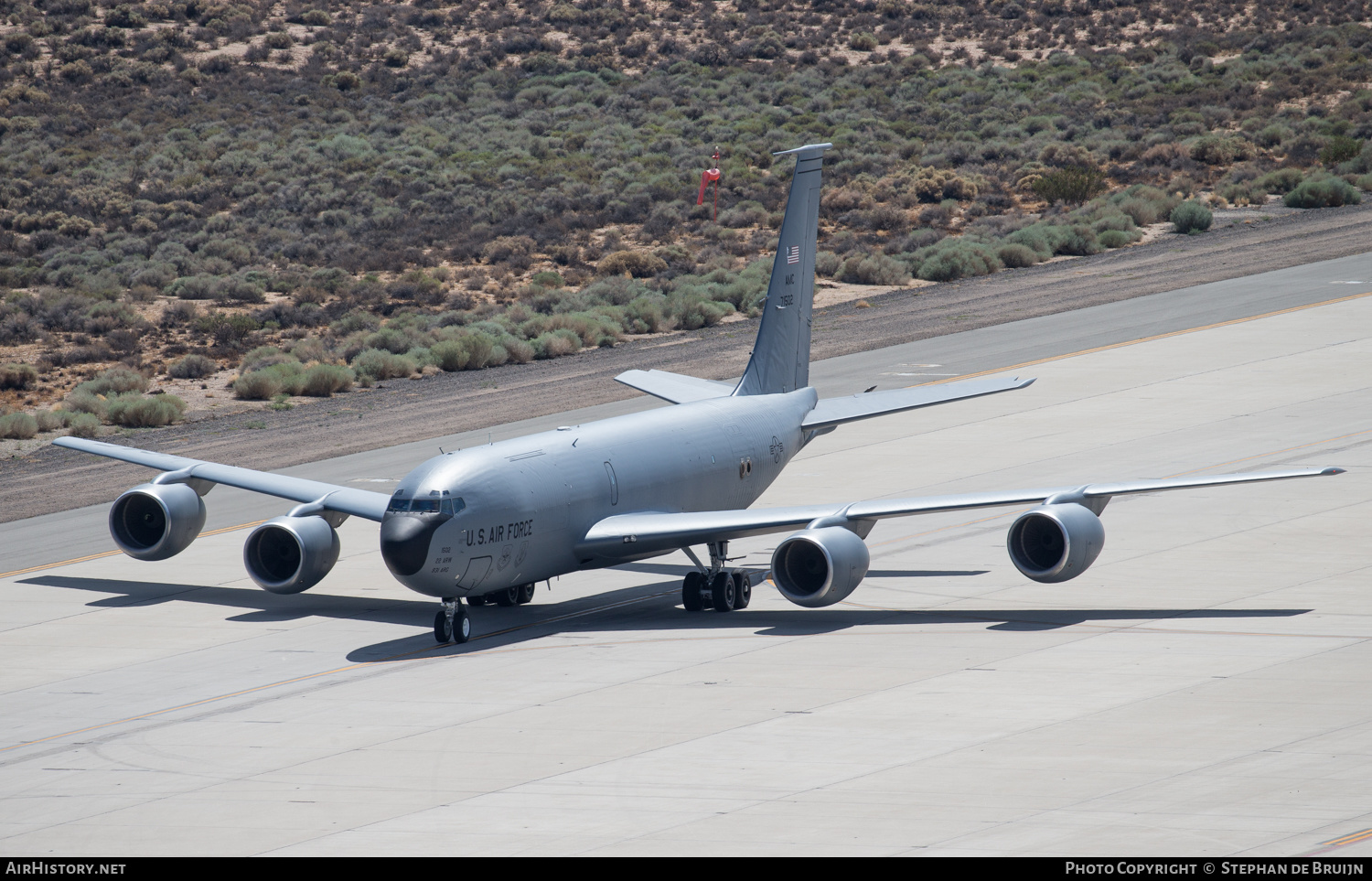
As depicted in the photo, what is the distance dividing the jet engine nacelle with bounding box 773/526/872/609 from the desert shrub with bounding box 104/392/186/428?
2900cm

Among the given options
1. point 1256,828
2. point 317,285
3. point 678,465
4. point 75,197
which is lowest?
point 1256,828

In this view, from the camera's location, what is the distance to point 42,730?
78.7 ft

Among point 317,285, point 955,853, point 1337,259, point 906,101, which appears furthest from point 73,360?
point 906,101

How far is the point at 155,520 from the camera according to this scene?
32375 millimetres

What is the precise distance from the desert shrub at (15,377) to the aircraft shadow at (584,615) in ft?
88.7

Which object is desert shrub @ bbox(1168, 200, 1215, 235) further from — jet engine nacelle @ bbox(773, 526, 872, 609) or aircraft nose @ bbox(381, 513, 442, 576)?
aircraft nose @ bbox(381, 513, 442, 576)

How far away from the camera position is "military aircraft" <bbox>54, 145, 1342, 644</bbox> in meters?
26.5

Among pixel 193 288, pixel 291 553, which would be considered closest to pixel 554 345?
pixel 193 288

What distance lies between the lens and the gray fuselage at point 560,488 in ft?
86.7

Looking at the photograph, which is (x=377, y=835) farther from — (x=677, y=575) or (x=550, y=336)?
(x=550, y=336)

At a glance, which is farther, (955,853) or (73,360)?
(73,360)

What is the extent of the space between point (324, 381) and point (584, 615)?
27.7 metres

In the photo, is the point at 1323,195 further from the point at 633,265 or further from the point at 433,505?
the point at 433,505

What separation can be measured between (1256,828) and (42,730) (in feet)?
52.0
